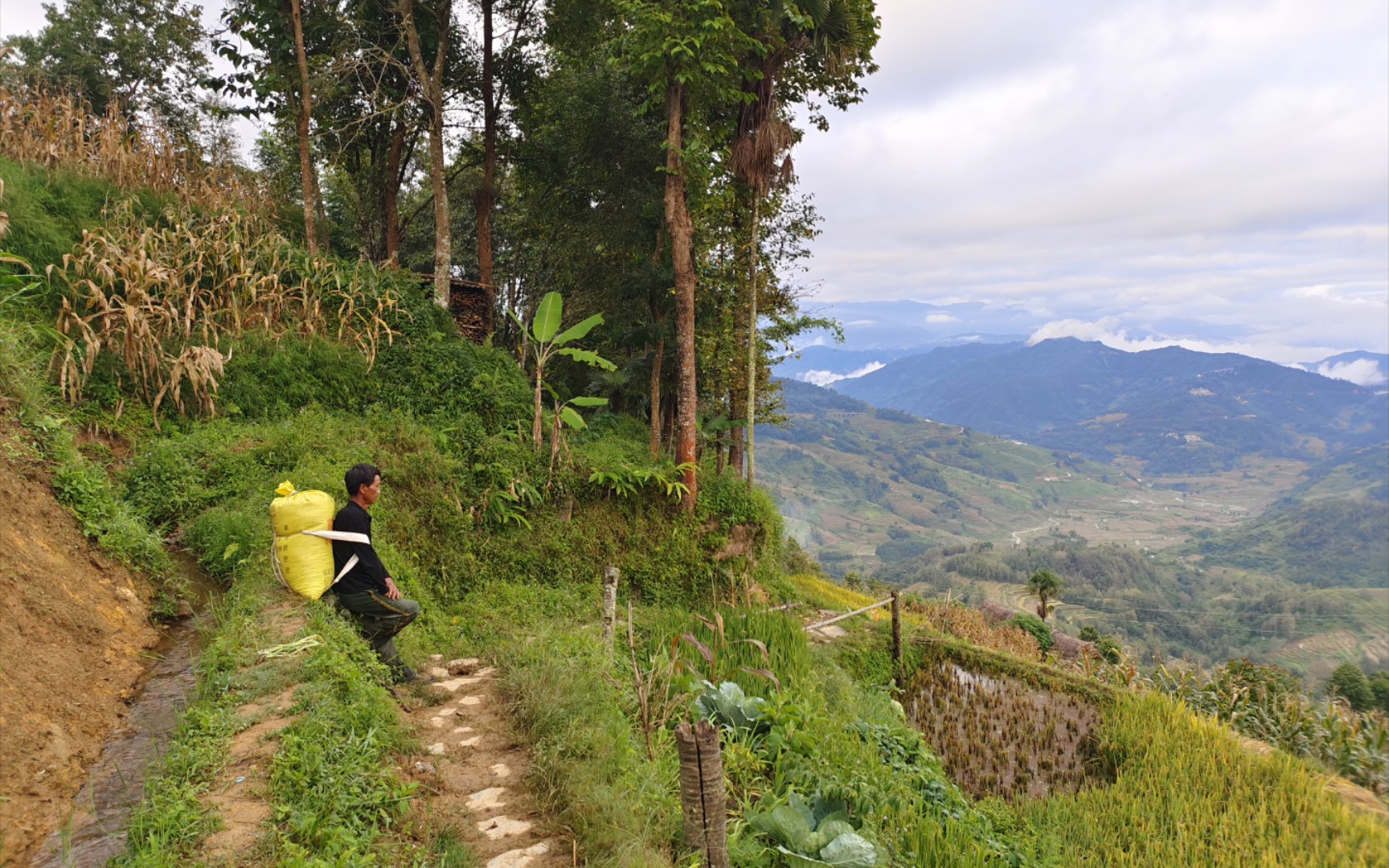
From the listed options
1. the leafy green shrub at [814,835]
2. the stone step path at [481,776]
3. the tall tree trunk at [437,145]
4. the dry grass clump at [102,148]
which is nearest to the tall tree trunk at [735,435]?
the tall tree trunk at [437,145]

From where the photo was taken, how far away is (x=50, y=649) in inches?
143

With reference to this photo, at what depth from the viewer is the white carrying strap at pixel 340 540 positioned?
4.38 metres

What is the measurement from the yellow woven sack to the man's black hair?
0.57 ft

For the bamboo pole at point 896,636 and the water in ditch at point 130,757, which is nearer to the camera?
the water in ditch at point 130,757

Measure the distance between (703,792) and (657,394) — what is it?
927 centimetres

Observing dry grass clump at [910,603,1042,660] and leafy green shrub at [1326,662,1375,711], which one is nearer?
dry grass clump at [910,603,1042,660]

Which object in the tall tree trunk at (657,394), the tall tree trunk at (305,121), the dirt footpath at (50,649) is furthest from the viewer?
the tall tree trunk at (657,394)

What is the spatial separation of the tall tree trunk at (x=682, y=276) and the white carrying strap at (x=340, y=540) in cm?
610

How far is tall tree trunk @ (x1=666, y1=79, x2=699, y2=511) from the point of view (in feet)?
31.8

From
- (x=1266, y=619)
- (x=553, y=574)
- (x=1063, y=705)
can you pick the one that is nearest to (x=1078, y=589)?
(x=1266, y=619)

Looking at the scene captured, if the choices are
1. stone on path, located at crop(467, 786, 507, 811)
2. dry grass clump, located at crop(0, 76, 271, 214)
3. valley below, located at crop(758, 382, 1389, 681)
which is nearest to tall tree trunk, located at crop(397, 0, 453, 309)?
dry grass clump, located at crop(0, 76, 271, 214)

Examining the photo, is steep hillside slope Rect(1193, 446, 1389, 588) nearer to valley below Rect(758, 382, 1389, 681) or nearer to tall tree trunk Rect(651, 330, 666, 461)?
valley below Rect(758, 382, 1389, 681)

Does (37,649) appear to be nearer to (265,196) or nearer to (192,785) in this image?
(192,785)

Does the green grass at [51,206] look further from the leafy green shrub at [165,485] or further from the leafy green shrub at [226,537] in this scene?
the leafy green shrub at [226,537]
